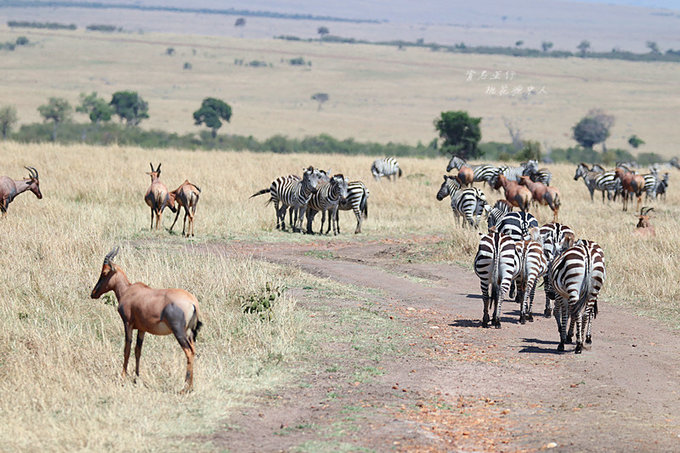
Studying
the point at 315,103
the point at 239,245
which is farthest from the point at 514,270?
the point at 315,103

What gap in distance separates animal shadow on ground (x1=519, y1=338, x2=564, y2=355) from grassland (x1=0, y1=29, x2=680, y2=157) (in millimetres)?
64435

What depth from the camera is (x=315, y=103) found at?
10762 centimetres

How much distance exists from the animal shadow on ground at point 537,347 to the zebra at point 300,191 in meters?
9.41

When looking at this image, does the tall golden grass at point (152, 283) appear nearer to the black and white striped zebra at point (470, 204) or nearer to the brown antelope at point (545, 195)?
the brown antelope at point (545, 195)

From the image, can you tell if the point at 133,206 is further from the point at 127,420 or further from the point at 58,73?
the point at 58,73

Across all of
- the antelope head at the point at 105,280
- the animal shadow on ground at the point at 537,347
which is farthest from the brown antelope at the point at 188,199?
the antelope head at the point at 105,280

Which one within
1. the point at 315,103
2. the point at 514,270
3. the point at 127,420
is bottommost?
the point at 127,420

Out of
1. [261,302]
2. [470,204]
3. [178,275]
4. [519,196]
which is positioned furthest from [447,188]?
[261,302]

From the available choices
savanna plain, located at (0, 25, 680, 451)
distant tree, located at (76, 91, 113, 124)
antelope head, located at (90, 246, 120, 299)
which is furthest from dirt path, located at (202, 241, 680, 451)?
distant tree, located at (76, 91, 113, 124)

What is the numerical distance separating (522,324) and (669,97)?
106826 mm

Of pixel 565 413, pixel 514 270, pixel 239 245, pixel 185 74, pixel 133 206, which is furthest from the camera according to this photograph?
pixel 185 74

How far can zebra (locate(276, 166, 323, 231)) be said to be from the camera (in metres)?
19.6

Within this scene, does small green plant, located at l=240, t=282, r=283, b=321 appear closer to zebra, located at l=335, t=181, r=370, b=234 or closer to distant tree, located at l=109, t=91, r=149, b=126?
zebra, located at l=335, t=181, r=370, b=234

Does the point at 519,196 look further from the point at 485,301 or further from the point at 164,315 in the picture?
the point at 164,315
